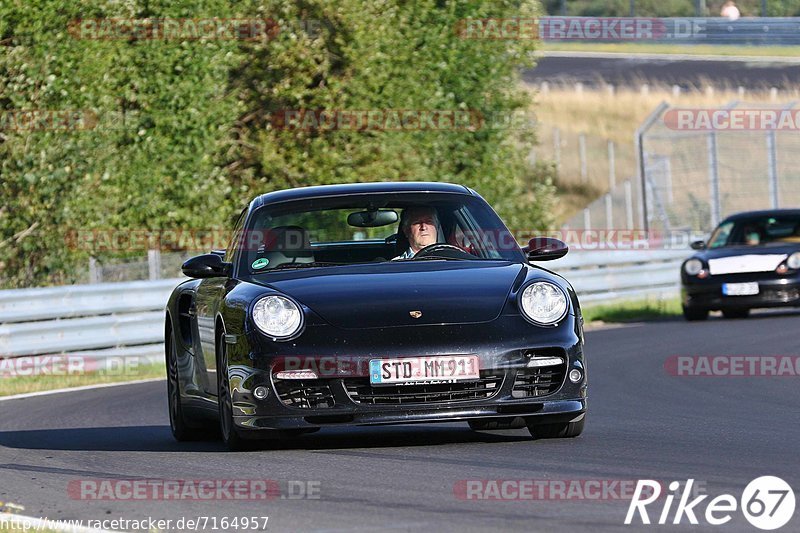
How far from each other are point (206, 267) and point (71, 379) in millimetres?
7462

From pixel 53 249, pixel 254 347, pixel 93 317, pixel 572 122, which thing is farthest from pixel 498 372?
pixel 572 122

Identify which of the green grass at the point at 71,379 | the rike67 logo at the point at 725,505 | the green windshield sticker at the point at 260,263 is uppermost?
the green windshield sticker at the point at 260,263

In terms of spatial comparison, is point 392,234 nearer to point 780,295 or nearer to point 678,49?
point 780,295

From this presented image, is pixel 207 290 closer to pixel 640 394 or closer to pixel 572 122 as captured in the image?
pixel 640 394

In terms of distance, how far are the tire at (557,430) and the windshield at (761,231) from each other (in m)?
13.3

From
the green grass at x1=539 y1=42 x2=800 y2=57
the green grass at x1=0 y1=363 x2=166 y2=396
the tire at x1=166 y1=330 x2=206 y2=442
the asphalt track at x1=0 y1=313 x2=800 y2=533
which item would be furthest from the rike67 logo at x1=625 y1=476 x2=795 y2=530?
the green grass at x1=539 y1=42 x2=800 y2=57

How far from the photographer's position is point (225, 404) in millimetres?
8609

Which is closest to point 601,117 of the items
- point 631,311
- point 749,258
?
point 631,311

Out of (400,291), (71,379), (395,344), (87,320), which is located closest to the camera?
(395,344)

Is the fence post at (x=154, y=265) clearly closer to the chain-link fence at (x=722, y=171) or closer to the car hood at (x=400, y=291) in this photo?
the car hood at (x=400, y=291)

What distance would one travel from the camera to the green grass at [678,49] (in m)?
55.8

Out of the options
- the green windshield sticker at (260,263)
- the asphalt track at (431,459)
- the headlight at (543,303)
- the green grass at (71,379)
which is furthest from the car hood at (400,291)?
the green grass at (71,379)

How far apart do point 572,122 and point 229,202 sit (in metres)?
25.7

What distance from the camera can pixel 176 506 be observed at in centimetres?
683
